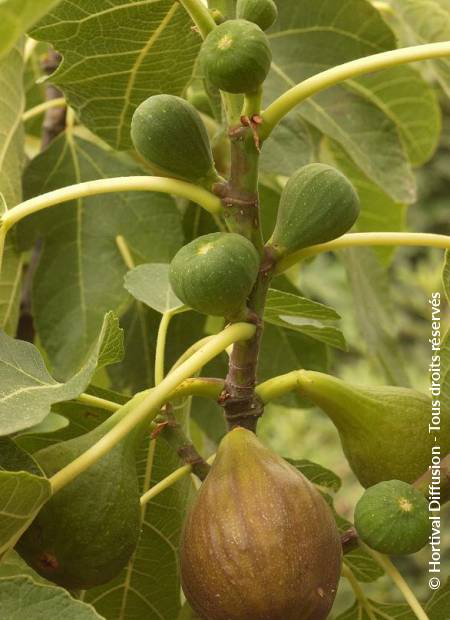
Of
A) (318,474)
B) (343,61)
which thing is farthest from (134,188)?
(343,61)

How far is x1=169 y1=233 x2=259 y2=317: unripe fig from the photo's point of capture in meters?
0.77

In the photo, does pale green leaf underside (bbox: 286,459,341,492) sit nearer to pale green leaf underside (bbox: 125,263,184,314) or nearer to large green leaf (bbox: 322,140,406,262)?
pale green leaf underside (bbox: 125,263,184,314)

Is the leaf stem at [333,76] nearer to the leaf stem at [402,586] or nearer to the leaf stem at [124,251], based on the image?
the leaf stem at [402,586]

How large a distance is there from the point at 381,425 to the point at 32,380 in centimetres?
32

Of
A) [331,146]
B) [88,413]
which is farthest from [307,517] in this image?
[331,146]

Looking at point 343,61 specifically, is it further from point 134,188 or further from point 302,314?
point 134,188

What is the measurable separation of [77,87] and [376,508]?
592 millimetres

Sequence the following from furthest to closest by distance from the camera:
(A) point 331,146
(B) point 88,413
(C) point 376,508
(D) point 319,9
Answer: (A) point 331,146
(D) point 319,9
(B) point 88,413
(C) point 376,508

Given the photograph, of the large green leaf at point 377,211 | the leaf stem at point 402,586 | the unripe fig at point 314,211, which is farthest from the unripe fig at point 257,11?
the large green leaf at point 377,211

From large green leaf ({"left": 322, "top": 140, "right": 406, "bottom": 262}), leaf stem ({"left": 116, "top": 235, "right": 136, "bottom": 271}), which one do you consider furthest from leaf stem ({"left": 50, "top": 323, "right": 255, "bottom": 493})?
large green leaf ({"left": 322, "top": 140, "right": 406, "bottom": 262})

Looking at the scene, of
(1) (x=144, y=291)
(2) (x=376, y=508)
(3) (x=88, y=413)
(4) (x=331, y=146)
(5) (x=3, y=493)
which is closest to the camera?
(5) (x=3, y=493)

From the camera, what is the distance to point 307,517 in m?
0.77

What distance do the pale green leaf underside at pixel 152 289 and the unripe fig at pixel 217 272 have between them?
0.30 metres

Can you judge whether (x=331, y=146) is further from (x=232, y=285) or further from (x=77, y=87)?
(x=232, y=285)
